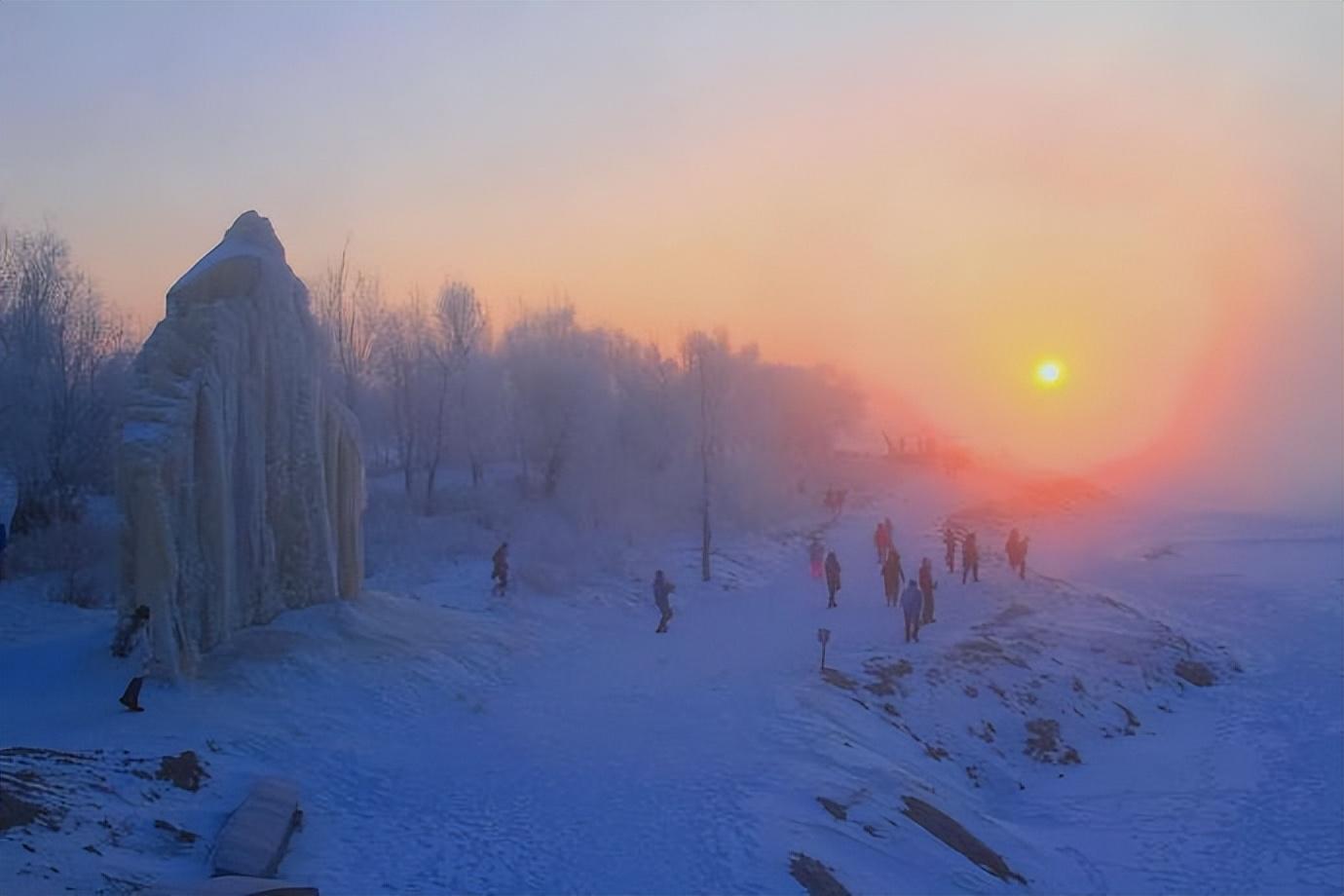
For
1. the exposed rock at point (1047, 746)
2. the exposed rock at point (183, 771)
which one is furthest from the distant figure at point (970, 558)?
the exposed rock at point (183, 771)

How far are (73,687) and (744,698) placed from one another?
1084cm

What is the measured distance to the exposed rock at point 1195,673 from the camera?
91.1 ft

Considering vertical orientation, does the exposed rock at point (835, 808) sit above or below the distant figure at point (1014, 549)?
below

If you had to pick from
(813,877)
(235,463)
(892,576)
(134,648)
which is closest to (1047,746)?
(892,576)

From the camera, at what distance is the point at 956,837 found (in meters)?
15.3

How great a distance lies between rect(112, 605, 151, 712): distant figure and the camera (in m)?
13.5

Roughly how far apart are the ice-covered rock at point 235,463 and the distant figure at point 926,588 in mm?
14684

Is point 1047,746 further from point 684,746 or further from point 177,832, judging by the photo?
point 177,832

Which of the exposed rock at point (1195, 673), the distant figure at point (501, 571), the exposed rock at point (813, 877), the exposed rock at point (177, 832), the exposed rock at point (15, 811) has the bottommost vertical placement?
the exposed rock at point (1195, 673)

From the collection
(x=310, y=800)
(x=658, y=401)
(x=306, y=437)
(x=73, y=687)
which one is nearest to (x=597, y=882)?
(x=310, y=800)

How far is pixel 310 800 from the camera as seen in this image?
12664mm

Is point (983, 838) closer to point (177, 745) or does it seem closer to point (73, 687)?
point (177, 745)

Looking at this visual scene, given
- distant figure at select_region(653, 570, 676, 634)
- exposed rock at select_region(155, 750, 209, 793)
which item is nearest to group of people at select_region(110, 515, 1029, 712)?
distant figure at select_region(653, 570, 676, 634)

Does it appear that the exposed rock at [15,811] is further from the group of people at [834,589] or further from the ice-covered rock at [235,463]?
the ice-covered rock at [235,463]
